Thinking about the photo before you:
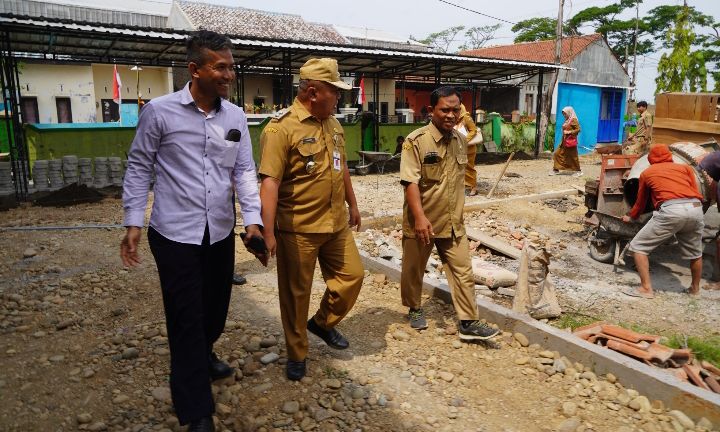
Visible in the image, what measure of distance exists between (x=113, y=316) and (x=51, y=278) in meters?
1.34

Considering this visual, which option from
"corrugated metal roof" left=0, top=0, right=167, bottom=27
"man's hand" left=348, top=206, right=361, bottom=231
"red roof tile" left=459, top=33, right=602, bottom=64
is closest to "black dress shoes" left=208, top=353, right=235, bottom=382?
"man's hand" left=348, top=206, right=361, bottom=231

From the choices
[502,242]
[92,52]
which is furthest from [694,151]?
[92,52]

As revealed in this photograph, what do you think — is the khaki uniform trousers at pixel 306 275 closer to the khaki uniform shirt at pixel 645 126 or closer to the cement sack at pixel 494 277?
the cement sack at pixel 494 277

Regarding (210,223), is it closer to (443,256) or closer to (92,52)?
(443,256)

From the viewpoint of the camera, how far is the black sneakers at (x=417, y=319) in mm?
3994

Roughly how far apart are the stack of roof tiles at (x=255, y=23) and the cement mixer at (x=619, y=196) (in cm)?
2147

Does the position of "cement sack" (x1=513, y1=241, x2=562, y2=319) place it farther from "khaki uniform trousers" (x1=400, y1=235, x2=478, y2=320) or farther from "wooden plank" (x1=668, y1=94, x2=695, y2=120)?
"wooden plank" (x1=668, y1=94, x2=695, y2=120)

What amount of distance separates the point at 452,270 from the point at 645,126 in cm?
1118

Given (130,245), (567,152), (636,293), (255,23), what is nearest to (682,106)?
(636,293)

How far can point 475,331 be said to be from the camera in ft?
12.2

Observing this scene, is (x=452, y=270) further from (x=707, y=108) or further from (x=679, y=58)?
(x=679, y=58)

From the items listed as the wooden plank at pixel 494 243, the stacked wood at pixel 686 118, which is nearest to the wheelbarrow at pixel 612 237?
the wooden plank at pixel 494 243

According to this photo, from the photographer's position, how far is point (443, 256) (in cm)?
383

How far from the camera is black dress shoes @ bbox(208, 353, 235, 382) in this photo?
3096 millimetres
